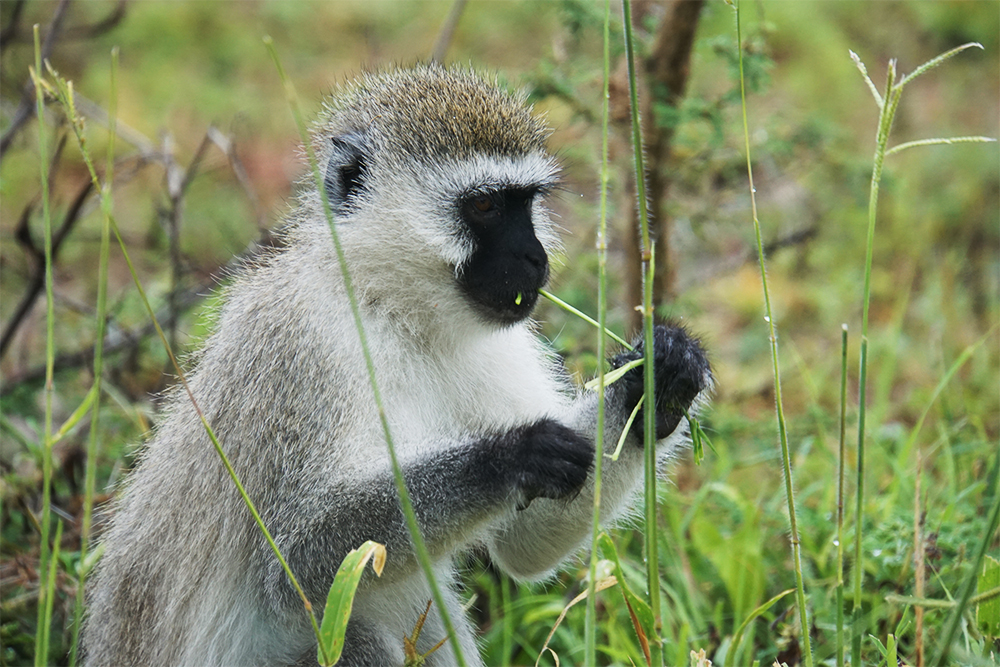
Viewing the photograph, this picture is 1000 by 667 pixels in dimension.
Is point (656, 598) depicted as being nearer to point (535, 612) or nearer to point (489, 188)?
point (489, 188)

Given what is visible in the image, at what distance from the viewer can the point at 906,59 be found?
32.6ft

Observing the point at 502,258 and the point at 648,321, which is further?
the point at 502,258

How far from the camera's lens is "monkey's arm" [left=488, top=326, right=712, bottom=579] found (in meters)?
2.96

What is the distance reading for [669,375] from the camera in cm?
296

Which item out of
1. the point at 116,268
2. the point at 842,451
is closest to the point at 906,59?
the point at 116,268

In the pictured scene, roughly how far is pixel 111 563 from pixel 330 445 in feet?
3.79

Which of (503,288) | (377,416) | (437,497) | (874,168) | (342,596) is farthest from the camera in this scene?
(503,288)

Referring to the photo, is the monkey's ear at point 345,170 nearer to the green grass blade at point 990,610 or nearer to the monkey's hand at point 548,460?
the monkey's hand at point 548,460

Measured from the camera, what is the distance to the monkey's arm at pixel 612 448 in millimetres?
2961

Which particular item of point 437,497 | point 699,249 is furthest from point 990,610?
point 699,249

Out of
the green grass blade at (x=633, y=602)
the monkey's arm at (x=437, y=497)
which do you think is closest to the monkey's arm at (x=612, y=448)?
the monkey's arm at (x=437, y=497)

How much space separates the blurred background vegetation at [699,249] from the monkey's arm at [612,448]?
0.53 metres

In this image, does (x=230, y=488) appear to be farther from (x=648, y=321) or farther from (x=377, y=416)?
(x=648, y=321)

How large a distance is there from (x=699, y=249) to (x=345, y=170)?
466 centimetres
